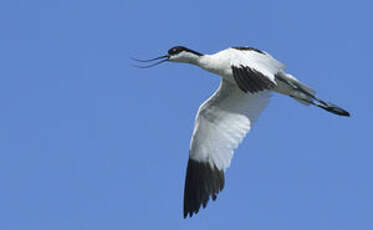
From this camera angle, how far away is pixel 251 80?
12.9 meters

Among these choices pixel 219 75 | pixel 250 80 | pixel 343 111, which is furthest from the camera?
pixel 343 111

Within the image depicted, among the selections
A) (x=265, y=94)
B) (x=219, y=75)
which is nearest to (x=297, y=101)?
(x=265, y=94)

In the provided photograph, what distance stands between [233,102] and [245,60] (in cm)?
199

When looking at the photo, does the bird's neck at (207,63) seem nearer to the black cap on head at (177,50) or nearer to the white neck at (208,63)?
the white neck at (208,63)

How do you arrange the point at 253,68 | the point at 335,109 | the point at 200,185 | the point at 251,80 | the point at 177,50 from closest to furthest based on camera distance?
the point at 251,80
the point at 253,68
the point at 177,50
the point at 200,185
the point at 335,109

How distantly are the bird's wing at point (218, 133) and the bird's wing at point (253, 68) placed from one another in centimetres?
144

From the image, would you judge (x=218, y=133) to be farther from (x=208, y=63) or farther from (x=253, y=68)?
(x=253, y=68)

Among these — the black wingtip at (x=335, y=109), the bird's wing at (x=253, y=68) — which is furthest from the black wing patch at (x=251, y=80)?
the black wingtip at (x=335, y=109)

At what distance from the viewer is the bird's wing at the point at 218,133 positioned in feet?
49.9

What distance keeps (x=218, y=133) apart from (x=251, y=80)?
2681 millimetres

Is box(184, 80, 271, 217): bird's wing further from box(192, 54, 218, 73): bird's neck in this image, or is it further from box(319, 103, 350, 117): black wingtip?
box(319, 103, 350, 117): black wingtip

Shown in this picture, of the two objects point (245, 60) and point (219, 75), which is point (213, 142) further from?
point (245, 60)

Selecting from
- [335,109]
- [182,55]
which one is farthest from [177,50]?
[335,109]

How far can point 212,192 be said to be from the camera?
15.1 m
